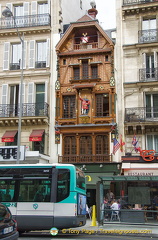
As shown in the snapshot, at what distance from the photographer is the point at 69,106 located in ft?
89.8

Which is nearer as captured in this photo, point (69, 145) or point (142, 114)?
point (142, 114)

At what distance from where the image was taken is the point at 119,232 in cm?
1478

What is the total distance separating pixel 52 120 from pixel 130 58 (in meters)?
7.60

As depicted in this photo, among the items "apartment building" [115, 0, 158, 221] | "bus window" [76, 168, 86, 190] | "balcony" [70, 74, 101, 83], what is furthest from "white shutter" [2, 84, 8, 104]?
"bus window" [76, 168, 86, 190]

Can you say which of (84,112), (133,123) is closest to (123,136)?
(133,123)

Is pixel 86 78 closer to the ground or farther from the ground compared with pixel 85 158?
farther from the ground

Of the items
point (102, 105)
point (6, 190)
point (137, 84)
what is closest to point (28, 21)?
point (102, 105)

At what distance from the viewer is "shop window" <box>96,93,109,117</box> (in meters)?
26.7

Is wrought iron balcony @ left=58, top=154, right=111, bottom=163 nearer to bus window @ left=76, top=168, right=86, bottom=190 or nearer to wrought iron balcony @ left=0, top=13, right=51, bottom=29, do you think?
bus window @ left=76, top=168, right=86, bottom=190

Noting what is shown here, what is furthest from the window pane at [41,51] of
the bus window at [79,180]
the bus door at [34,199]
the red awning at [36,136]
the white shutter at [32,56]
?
the bus door at [34,199]

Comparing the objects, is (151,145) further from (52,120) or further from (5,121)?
(5,121)

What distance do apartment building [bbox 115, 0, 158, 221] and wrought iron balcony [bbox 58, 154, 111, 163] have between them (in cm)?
139

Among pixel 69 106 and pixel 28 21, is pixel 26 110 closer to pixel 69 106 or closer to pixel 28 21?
pixel 69 106

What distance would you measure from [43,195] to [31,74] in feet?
52.4
